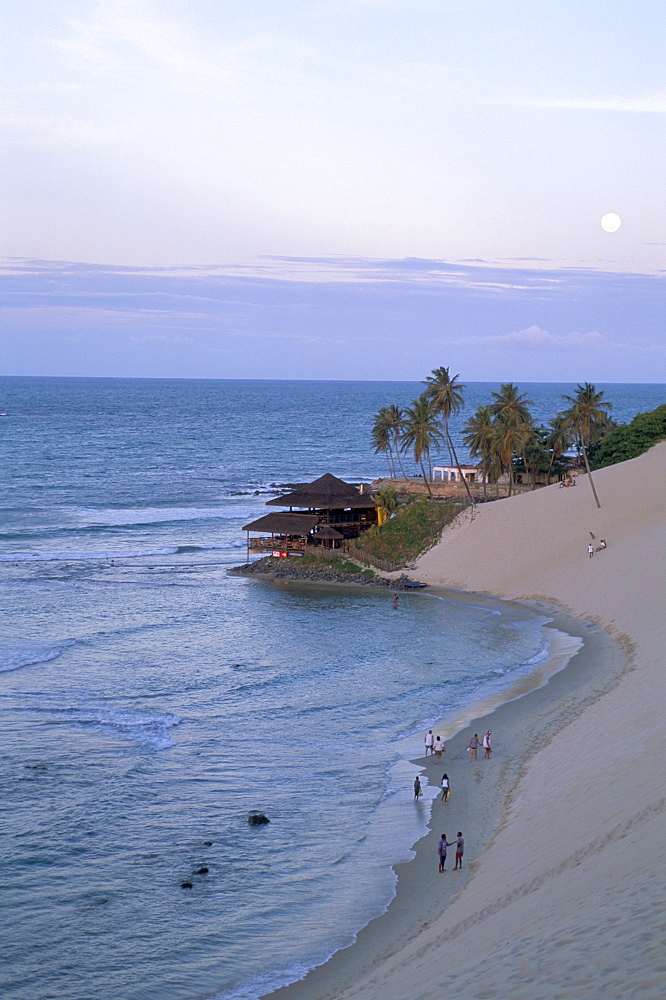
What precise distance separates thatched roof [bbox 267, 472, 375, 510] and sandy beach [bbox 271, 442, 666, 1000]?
61.1 feet

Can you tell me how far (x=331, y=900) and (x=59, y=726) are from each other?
1246 cm

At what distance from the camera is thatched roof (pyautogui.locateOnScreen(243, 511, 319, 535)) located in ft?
184

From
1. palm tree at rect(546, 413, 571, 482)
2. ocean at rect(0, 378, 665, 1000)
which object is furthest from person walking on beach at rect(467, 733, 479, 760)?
palm tree at rect(546, 413, 571, 482)

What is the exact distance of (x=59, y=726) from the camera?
28.7m

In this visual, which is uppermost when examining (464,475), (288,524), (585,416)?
(585,416)

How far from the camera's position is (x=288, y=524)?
186 feet

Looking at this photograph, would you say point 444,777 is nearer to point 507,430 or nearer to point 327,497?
point 327,497

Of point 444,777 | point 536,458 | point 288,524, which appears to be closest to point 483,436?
point 536,458

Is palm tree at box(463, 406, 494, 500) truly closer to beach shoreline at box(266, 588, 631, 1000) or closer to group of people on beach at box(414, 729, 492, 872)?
beach shoreline at box(266, 588, 631, 1000)

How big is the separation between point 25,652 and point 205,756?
1343 centimetres

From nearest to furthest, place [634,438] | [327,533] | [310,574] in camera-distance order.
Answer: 1. [310,574]
2. [327,533]
3. [634,438]

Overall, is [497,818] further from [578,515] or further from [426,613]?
[578,515]

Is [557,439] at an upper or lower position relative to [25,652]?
upper

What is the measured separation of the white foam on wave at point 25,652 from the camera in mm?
35531
